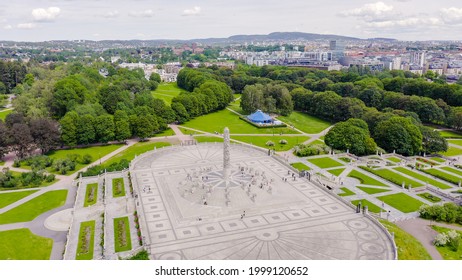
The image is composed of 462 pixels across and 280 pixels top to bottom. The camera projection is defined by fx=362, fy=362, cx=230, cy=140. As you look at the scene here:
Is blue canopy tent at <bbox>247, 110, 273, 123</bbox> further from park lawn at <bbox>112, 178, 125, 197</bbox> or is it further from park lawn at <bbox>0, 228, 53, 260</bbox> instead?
park lawn at <bbox>0, 228, 53, 260</bbox>

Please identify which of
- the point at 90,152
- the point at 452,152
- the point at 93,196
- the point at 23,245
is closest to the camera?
the point at 23,245

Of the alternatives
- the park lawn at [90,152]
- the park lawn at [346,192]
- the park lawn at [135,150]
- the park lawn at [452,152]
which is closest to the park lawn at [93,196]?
the park lawn at [135,150]

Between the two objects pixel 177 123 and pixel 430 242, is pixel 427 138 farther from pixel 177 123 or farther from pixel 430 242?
pixel 177 123

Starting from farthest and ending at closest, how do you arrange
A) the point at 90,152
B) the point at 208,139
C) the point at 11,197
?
the point at 208,139, the point at 90,152, the point at 11,197

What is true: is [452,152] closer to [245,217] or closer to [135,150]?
[245,217]

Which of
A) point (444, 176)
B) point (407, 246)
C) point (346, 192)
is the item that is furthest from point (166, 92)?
point (407, 246)

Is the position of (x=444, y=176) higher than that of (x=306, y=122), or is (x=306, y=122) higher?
(x=306, y=122)
